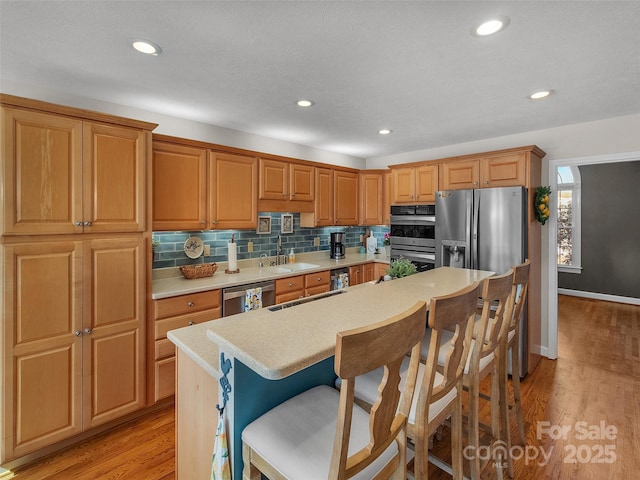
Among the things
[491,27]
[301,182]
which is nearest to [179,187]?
[301,182]

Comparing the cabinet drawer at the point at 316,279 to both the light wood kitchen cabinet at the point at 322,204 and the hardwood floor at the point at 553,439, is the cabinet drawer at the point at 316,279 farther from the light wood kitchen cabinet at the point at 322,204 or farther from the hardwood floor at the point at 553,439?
the hardwood floor at the point at 553,439

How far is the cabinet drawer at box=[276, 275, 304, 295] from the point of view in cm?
322

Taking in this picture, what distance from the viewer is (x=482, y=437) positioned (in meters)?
2.17

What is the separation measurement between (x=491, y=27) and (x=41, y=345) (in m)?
3.23

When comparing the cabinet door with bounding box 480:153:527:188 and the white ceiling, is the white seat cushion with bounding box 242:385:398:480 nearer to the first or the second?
the white ceiling

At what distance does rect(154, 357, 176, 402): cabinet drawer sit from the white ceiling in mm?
2181

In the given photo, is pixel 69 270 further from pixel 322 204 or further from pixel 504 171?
pixel 504 171

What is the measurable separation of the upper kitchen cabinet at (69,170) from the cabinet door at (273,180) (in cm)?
130

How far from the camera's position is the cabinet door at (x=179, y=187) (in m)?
2.66

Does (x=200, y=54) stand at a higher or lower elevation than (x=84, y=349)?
higher

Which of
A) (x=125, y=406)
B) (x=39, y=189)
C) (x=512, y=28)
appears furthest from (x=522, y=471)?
(x=39, y=189)

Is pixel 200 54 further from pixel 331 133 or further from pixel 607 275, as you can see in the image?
pixel 607 275

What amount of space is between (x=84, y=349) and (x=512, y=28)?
10.7ft

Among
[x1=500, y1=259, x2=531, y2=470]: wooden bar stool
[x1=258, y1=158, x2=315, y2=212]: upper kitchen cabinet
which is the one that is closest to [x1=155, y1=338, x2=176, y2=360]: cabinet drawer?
[x1=258, y1=158, x2=315, y2=212]: upper kitchen cabinet
